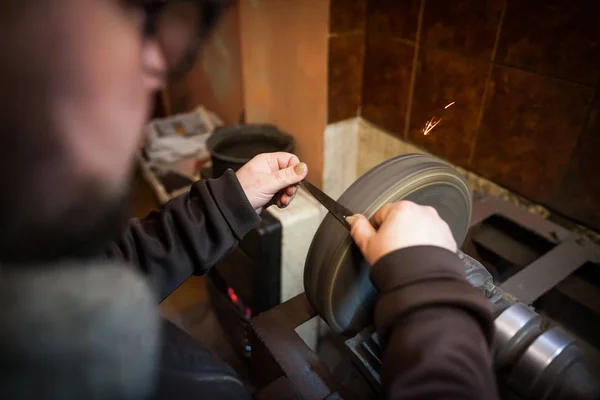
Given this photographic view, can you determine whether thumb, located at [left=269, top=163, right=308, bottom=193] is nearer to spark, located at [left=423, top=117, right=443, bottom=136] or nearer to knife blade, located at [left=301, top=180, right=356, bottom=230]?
knife blade, located at [left=301, top=180, right=356, bottom=230]

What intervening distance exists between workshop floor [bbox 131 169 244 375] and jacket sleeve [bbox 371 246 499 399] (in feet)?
3.65

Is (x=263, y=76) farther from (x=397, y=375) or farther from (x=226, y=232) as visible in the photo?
(x=397, y=375)

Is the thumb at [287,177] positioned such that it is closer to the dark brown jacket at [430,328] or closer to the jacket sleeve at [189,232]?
the jacket sleeve at [189,232]

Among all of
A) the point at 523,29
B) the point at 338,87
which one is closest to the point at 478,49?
the point at 523,29

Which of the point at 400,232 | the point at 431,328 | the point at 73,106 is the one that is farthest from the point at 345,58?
the point at 73,106

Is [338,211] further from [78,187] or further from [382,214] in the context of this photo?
[78,187]

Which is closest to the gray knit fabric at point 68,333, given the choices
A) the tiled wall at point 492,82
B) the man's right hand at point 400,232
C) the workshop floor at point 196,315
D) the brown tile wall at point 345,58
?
the man's right hand at point 400,232

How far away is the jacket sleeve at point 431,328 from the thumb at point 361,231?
5 centimetres

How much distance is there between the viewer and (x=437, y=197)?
0.71 metres

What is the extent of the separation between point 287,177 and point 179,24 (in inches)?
18.5

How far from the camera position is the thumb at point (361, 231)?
0.55m

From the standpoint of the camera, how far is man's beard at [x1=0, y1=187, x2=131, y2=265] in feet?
0.93

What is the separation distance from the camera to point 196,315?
1.64 metres

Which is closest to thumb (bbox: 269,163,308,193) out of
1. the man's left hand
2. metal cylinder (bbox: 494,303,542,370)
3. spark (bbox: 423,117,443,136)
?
the man's left hand
